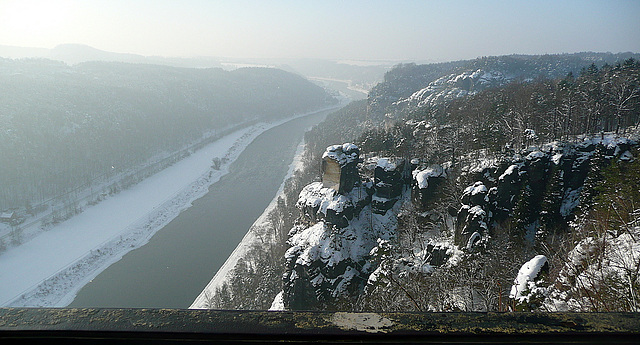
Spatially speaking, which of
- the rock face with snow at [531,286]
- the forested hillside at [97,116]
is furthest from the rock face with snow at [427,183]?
the forested hillside at [97,116]

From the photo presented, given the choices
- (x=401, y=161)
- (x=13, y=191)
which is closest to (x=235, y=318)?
(x=401, y=161)

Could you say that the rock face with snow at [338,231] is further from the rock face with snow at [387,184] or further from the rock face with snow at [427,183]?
the rock face with snow at [427,183]

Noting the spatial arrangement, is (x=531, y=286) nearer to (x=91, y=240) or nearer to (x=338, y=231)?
(x=338, y=231)

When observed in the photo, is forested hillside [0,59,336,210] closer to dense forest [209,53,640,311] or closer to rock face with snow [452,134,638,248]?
dense forest [209,53,640,311]

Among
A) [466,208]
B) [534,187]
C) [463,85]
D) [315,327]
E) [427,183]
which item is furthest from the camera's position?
[463,85]

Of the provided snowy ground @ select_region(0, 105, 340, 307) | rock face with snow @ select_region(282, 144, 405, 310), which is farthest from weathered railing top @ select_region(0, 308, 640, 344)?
snowy ground @ select_region(0, 105, 340, 307)

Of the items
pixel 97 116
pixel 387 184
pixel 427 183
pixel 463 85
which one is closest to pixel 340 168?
pixel 387 184
